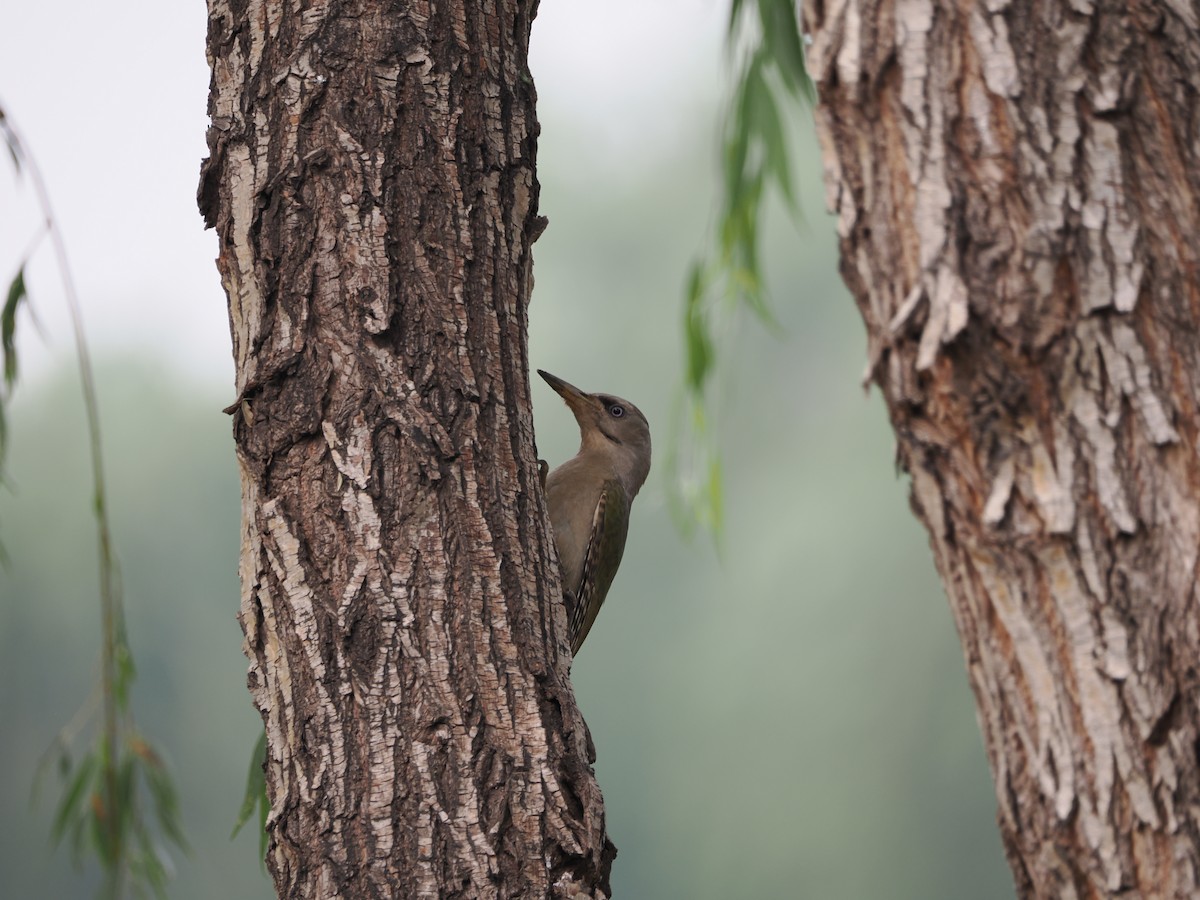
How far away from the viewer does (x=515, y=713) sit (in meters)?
1.75

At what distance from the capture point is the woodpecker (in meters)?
3.31

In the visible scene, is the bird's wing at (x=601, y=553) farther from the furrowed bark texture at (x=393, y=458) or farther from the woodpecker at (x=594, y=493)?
the furrowed bark texture at (x=393, y=458)

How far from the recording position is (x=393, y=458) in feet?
5.93

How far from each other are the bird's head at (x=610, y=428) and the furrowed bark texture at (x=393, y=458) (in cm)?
163

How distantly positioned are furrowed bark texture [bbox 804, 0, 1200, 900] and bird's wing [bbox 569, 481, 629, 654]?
2104mm

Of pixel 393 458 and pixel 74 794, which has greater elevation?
pixel 393 458

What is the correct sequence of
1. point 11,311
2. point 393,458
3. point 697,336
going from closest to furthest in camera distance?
1. point 393,458
2. point 11,311
3. point 697,336

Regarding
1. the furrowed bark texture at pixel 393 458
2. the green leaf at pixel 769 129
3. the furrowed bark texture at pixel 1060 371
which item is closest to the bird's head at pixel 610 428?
the green leaf at pixel 769 129

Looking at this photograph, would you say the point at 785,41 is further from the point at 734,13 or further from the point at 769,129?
the point at 769,129

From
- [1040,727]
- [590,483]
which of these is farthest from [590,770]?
[590,483]

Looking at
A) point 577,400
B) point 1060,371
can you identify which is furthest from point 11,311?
point 1060,371

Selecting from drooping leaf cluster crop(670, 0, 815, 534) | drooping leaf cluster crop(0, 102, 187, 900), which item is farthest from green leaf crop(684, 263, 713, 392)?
drooping leaf cluster crop(0, 102, 187, 900)

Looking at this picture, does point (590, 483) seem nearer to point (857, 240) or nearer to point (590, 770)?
point (590, 770)

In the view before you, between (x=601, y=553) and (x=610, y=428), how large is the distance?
495mm
